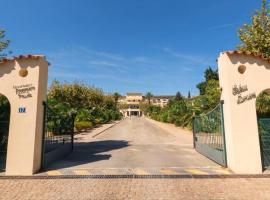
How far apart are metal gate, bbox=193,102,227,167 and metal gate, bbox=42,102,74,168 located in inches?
256

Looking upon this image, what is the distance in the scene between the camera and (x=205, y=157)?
10859 mm

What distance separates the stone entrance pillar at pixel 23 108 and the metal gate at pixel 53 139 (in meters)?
0.69

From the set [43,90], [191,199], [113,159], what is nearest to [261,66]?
[191,199]

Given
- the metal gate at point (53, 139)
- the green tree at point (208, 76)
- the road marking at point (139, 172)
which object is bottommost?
the road marking at point (139, 172)

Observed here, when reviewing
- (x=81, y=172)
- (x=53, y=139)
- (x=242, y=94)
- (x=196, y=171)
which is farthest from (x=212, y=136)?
(x=53, y=139)

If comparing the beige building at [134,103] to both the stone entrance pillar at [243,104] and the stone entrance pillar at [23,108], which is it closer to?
the stone entrance pillar at [243,104]

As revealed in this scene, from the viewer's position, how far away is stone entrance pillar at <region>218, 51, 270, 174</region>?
25.7ft

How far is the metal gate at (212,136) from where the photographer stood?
28.9 feet

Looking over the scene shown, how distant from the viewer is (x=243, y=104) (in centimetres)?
804

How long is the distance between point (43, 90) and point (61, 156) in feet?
13.1

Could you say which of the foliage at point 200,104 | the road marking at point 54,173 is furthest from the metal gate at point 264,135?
the road marking at point 54,173

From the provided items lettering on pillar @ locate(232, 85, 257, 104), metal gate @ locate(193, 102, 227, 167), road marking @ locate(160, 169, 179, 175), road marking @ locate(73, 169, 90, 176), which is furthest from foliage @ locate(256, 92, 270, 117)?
road marking @ locate(73, 169, 90, 176)

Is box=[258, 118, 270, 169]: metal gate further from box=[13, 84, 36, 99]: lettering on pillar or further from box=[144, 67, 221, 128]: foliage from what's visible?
box=[13, 84, 36, 99]: lettering on pillar

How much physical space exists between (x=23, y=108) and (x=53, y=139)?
4.21 m
